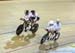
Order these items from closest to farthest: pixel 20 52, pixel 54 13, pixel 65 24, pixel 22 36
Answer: pixel 20 52, pixel 22 36, pixel 65 24, pixel 54 13

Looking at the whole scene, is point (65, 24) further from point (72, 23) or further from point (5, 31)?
point (5, 31)

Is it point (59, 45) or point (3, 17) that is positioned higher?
point (3, 17)

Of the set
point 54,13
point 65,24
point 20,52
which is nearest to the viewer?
point 20,52

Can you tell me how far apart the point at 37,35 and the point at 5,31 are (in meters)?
0.16

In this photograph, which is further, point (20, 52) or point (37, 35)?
point (37, 35)

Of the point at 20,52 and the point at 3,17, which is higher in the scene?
the point at 3,17

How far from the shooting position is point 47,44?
0.97 metres

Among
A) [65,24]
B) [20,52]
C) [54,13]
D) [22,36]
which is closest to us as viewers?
[20,52]

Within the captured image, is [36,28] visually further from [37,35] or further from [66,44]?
[66,44]

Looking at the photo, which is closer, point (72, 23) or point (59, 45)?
point (59, 45)

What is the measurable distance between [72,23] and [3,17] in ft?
1.35

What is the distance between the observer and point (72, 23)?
1.29 metres

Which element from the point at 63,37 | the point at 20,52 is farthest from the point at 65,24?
the point at 20,52

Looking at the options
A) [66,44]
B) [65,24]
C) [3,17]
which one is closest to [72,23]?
[65,24]
